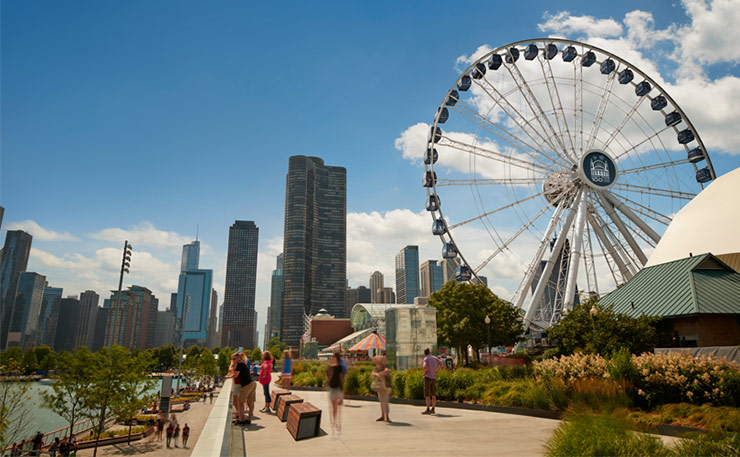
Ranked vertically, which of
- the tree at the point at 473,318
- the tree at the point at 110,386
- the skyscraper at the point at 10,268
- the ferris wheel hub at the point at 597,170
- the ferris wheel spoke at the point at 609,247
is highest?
the skyscraper at the point at 10,268

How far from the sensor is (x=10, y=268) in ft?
595

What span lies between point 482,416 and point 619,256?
3059 centimetres

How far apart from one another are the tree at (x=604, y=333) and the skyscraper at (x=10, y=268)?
20532cm

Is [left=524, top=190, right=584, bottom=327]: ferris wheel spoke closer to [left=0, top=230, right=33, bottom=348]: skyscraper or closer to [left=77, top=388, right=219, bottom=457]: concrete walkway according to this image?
[left=77, top=388, right=219, bottom=457]: concrete walkway

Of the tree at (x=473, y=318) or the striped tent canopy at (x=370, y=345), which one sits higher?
the tree at (x=473, y=318)

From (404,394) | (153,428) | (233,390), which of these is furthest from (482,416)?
(153,428)

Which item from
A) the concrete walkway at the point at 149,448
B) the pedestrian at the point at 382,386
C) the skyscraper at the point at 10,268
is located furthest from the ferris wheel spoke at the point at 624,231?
the skyscraper at the point at 10,268

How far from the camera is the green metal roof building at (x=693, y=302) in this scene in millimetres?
22797

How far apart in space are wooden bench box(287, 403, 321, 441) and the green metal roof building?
2218cm

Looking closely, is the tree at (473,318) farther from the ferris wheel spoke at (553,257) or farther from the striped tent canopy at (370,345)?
the striped tent canopy at (370,345)

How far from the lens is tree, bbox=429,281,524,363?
36.9 meters

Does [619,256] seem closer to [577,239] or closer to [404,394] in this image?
[577,239]

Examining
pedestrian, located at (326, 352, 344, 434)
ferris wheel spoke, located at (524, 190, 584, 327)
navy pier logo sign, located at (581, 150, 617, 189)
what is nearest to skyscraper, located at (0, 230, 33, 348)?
ferris wheel spoke, located at (524, 190, 584, 327)

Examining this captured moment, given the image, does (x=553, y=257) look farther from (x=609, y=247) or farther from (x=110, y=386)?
(x=110, y=386)
